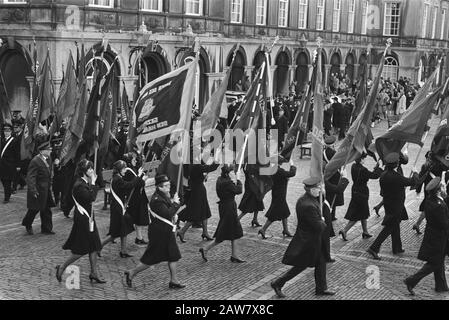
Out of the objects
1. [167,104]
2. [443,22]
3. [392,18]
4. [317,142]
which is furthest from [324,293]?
[443,22]

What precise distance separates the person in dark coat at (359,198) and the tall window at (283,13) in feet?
83.7

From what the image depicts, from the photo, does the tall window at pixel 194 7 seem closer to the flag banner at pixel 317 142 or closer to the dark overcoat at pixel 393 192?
the dark overcoat at pixel 393 192

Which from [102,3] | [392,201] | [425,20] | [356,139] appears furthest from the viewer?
[425,20]

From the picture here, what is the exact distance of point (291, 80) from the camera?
3878 centimetres

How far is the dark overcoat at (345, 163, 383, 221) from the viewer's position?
13.1m

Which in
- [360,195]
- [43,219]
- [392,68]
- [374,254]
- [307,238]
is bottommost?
[374,254]

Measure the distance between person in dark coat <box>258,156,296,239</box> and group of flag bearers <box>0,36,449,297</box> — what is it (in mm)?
20

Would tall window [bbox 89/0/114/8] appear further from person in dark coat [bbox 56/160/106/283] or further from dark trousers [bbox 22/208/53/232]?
person in dark coat [bbox 56/160/106/283]

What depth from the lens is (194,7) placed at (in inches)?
1117

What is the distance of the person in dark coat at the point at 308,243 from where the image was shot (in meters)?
9.77

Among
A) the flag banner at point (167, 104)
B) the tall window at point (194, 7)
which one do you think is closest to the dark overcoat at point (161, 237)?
the flag banner at point (167, 104)

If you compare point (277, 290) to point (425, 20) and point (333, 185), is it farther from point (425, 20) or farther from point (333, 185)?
point (425, 20)

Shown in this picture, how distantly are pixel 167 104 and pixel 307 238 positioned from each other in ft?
10.4

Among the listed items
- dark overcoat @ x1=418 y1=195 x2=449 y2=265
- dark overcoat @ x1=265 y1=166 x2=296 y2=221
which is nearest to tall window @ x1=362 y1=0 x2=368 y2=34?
dark overcoat @ x1=265 y1=166 x2=296 y2=221
